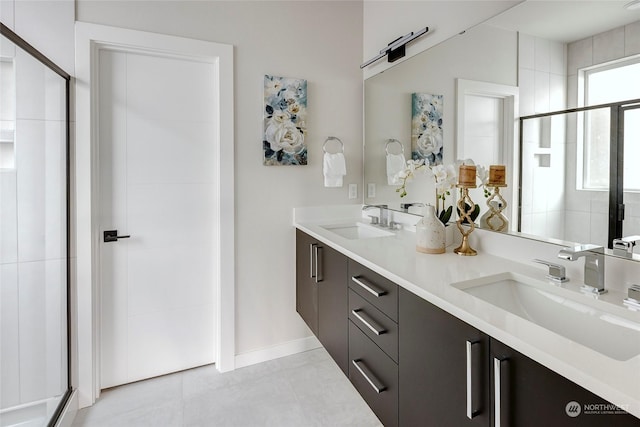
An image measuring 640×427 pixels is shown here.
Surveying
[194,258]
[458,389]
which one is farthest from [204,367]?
[458,389]

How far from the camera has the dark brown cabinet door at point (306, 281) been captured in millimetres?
2027

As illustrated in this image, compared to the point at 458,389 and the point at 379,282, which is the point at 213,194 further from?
the point at 458,389

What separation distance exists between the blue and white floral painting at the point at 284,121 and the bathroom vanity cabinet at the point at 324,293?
532 millimetres

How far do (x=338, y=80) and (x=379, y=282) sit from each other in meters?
1.63

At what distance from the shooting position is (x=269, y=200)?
2.26 meters

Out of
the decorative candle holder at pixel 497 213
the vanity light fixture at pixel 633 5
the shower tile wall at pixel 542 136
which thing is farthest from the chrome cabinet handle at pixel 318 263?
the vanity light fixture at pixel 633 5

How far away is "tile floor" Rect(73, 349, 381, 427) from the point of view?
175 centimetres

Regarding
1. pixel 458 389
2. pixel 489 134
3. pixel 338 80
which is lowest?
pixel 458 389

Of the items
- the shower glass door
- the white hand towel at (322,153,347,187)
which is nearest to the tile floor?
the shower glass door

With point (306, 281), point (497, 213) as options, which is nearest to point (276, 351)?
point (306, 281)

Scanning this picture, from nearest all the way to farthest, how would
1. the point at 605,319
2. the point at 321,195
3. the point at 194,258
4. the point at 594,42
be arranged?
1. the point at 605,319
2. the point at 594,42
3. the point at 194,258
4. the point at 321,195

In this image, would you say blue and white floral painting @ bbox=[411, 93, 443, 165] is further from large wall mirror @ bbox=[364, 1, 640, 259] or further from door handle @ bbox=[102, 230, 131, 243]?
door handle @ bbox=[102, 230, 131, 243]

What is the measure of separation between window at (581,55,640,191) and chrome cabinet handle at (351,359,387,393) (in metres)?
1.04

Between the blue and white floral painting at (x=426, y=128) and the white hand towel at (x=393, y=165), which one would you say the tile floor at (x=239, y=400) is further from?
the blue and white floral painting at (x=426, y=128)
